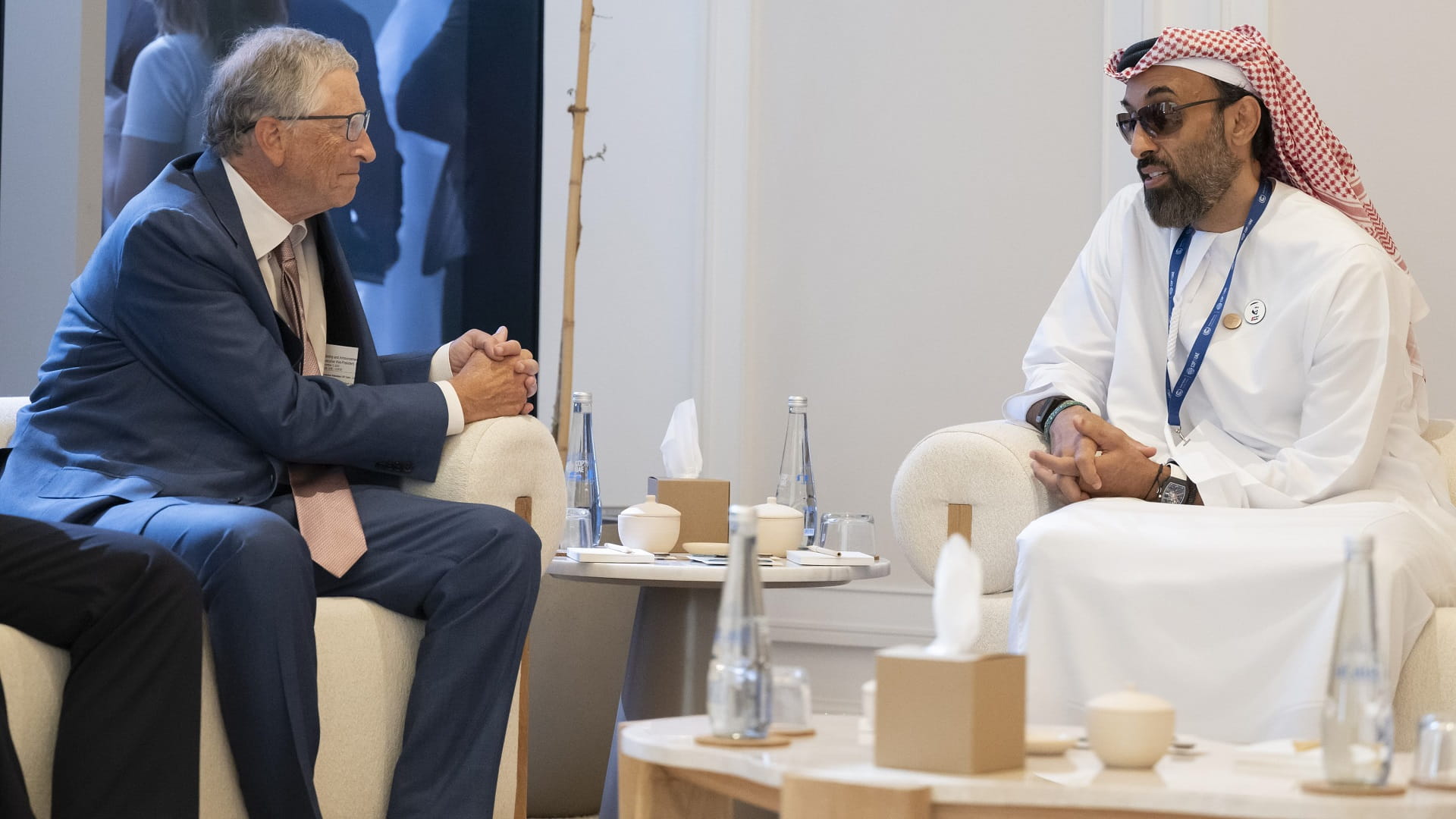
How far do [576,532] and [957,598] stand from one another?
5.49 ft

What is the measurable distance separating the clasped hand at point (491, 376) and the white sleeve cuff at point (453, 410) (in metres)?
0.01

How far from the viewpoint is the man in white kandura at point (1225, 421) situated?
8.07 ft

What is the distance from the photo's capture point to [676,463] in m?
3.29

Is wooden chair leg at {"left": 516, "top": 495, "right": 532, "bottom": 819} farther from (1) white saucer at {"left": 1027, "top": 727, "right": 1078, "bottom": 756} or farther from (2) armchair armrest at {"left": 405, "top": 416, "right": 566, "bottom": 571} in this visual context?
(1) white saucer at {"left": 1027, "top": 727, "right": 1078, "bottom": 756}

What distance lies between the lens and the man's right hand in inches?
114

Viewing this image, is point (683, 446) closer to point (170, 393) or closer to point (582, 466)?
point (582, 466)

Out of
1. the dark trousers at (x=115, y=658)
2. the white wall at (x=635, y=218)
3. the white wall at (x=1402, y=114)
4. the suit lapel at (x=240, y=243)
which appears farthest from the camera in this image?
the white wall at (x=635, y=218)

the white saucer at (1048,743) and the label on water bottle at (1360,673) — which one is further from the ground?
the label on water bottle at (1360,673)

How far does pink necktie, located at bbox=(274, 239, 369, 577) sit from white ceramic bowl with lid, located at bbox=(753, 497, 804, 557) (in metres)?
0.85

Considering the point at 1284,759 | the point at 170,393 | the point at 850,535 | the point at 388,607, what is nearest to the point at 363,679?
the point at 388,607

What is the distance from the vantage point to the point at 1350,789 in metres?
1.43

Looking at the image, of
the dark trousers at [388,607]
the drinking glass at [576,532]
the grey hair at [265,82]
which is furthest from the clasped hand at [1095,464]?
the grey hair at [265,82]

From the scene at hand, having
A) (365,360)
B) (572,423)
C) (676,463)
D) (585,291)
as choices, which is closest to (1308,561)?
(676,463)

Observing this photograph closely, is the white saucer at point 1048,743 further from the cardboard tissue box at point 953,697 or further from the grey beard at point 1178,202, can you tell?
the grey beard at point 1178,202
